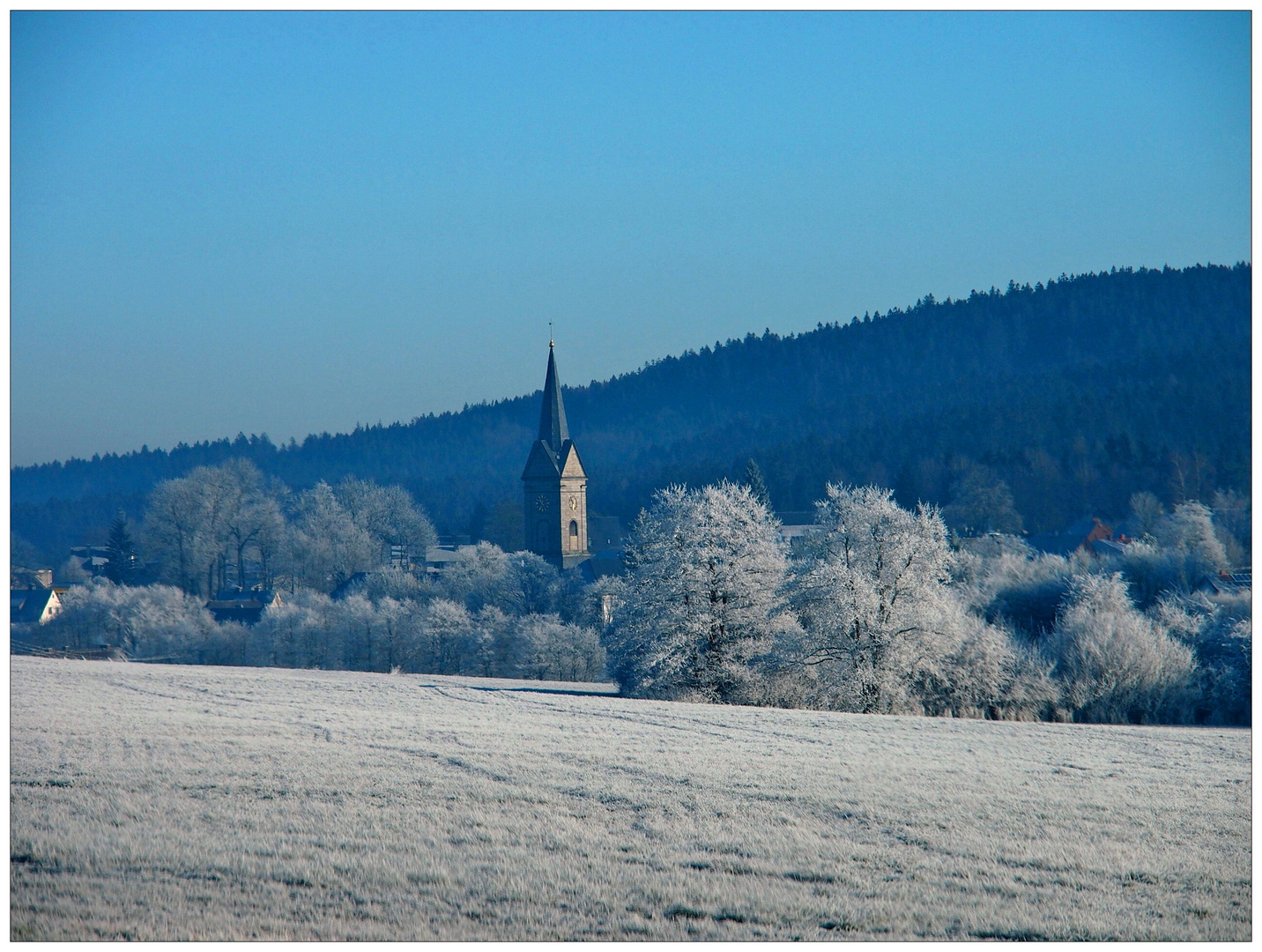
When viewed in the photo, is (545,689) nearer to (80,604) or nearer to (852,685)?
(852,685)

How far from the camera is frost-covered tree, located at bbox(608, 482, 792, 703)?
3162 centimetres

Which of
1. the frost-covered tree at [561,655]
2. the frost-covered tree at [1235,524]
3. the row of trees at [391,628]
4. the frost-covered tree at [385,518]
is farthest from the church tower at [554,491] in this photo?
the frost-covered tree at [1235,524]

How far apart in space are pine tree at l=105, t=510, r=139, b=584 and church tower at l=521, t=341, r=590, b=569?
34238 millimetres

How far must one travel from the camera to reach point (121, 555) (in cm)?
8650

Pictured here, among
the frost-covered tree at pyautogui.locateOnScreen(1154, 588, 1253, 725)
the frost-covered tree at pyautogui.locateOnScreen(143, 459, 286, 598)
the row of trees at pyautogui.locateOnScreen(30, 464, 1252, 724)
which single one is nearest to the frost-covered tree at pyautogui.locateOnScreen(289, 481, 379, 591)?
the frost-covered tree at pyautogui.locateOnScreen(143, 459, 286, 598)

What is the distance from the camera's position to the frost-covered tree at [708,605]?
104ft

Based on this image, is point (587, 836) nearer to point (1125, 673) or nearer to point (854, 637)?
point (854, 637)

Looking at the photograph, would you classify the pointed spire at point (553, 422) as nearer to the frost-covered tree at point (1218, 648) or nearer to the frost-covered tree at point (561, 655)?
the frost-covered tree at point (561, 655)

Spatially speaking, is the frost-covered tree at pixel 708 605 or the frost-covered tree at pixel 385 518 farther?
the frost-covered tree at pixel 385 518

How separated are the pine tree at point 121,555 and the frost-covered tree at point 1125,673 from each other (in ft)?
237

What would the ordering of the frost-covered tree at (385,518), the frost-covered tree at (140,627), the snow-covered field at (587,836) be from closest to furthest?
the snow-covered field at (587,836), the frost-covered tree at (140,627), the frost-covered tree at (385,518)

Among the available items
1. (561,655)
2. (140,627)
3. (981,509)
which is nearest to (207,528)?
(140,627)

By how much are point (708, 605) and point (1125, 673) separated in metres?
13.7

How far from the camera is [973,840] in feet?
42.3
